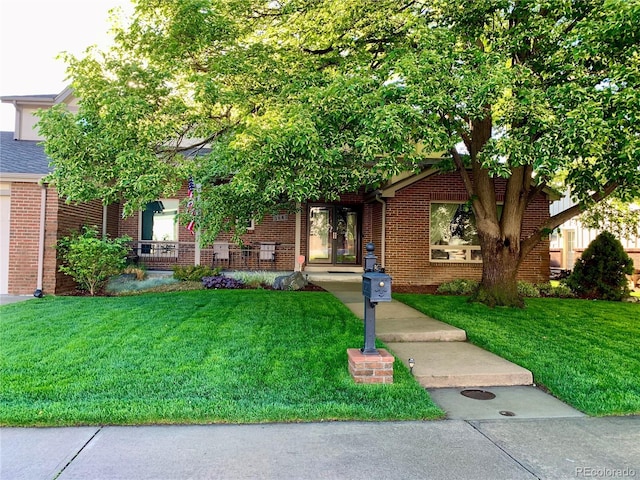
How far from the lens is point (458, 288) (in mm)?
11555

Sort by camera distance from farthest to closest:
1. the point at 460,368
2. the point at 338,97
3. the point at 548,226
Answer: the point at 548,226
the point at 338,97
the point at 460,368

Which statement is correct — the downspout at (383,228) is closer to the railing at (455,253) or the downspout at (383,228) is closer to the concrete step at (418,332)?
the railing at (455,253)

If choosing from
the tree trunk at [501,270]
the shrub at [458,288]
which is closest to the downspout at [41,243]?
the shrub at [458,288]

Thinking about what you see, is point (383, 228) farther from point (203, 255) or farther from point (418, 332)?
point (418, 332)

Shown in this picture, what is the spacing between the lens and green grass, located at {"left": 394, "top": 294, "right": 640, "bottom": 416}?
4438 mm

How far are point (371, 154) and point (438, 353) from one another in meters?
2.87

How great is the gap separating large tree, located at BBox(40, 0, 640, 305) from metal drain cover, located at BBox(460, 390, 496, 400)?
112 inches

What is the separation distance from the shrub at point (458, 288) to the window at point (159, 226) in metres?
8.38

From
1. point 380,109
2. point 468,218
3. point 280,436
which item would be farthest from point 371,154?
point 468,218

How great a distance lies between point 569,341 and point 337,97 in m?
4.91

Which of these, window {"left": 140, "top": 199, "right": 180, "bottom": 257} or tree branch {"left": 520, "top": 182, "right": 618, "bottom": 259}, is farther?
window {"left": 140, "top": 199, "right": 180, "bottom": 257}

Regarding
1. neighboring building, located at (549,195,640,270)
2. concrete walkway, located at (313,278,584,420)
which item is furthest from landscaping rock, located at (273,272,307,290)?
neighboring building, located at (549,195,640,270)

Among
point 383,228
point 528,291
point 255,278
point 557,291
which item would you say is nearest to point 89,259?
point 255,278

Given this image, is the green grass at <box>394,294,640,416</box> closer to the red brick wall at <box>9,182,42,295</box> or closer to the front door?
the front door
